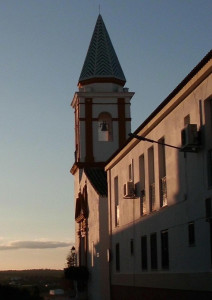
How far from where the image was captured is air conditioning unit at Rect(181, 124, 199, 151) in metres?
21.6

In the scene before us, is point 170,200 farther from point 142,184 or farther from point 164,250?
point 142,184

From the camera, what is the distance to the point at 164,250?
85.7 feet

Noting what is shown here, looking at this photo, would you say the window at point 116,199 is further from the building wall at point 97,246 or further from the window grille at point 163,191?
the window grille at point 163,191

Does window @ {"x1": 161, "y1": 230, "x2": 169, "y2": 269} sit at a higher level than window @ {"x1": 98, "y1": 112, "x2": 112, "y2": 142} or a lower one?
lower

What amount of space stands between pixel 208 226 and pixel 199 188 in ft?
4.52

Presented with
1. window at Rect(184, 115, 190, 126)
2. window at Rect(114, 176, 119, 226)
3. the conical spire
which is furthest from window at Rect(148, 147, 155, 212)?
the conical spire

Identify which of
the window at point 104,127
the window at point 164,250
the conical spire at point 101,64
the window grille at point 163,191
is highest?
the conical spire at point 101,64

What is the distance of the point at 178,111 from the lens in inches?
957

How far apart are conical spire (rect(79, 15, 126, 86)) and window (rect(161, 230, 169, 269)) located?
24041 millimetres

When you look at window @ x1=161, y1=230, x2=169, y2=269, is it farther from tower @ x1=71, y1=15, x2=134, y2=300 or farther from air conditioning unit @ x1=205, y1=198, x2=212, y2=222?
tower @ x1=71, y1=15, x2=134, y2=300

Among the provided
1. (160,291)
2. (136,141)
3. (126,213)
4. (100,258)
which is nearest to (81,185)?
(100,258)

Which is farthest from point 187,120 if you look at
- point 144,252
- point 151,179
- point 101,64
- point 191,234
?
point 101,64

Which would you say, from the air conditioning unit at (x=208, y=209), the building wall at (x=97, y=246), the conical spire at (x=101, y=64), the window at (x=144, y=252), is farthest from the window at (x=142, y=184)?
the conical spire at (x=101, y=64)

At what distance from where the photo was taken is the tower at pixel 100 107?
48.1 metres
